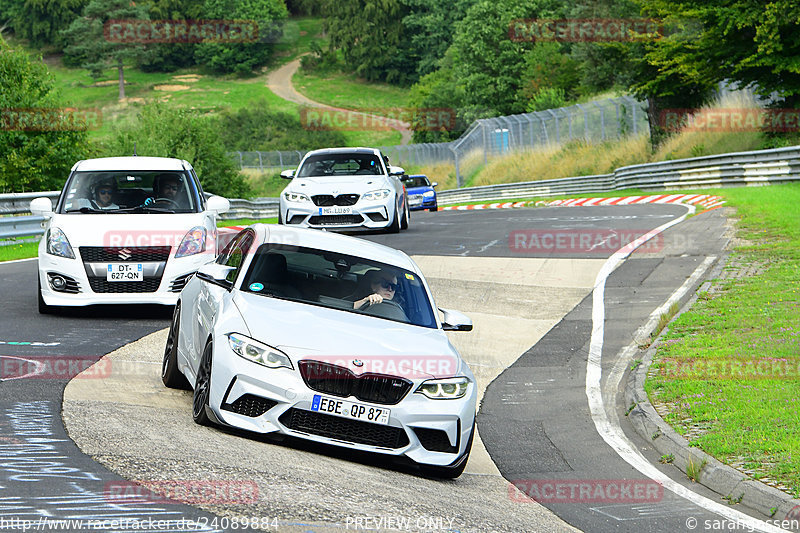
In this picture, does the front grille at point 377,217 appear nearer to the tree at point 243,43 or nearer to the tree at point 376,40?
the tree at point 376,40

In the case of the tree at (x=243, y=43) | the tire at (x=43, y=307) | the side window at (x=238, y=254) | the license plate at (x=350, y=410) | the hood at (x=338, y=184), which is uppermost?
the side window at (x=238, y=254)

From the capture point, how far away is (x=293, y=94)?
465 ft

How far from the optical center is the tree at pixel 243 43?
155875 millimetres

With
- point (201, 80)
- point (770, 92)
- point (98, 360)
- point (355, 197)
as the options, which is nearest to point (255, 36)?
point (201, 80)

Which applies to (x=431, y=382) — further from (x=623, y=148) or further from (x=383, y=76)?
(x=383, y=76)

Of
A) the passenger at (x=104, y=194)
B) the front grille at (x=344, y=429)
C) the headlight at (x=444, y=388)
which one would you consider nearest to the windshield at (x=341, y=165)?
the passenger at (x=104, y=194)

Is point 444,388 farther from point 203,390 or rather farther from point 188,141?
point 188,141

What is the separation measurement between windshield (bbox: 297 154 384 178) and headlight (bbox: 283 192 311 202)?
100 centimetres

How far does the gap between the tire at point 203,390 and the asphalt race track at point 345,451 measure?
10 centimetres

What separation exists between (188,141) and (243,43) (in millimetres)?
108209

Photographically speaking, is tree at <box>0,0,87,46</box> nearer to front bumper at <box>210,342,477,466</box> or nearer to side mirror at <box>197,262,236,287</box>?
side mirror at <box>197,262,236,287</box>

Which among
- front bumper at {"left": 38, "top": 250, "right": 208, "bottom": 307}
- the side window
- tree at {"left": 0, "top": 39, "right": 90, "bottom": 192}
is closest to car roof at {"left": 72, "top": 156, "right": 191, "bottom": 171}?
front bumper at {"left": 38, "top": 250, "right": 208, "bottom": 307}

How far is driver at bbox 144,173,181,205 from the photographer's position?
13359 mm

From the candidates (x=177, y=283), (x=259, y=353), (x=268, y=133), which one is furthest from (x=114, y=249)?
(x=268, y=133)
